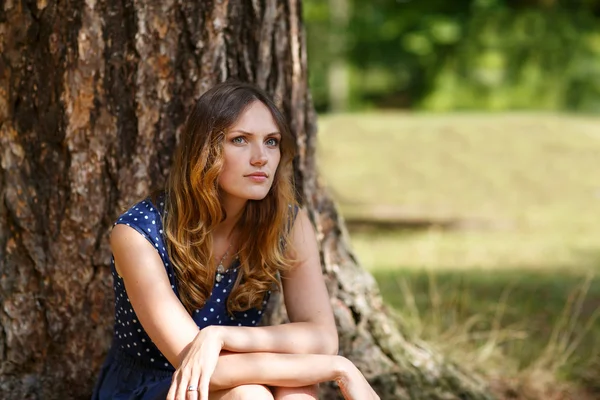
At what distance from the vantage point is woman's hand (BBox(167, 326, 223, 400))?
2408 mm

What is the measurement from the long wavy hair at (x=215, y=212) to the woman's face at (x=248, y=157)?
23 mm

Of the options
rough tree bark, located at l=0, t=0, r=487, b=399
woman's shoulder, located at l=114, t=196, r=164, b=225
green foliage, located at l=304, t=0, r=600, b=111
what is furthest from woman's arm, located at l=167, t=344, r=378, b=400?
green foliage, located at l=304, t=0, r=600, b=111

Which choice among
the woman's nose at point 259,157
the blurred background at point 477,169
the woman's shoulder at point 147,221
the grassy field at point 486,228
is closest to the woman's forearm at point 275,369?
the woman's shoulder at point 147,221

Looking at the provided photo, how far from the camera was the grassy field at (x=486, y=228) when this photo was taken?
4.48 meters

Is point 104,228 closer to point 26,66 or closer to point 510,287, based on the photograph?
point 26,66

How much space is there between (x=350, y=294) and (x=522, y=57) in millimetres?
15675

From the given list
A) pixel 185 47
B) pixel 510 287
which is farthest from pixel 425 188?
pixel 185 47

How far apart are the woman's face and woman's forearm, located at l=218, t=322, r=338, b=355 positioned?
0.39m

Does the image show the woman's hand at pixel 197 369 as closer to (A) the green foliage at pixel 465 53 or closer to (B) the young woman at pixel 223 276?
(B) the young woman at pixel 223 276

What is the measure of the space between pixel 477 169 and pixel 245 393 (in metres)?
10.1

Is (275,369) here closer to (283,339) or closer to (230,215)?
(283,339)

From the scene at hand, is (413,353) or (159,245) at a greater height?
(159,245)

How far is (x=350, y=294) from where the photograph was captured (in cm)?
361

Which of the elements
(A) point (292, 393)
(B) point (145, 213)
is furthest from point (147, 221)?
(A) point (292, 393)
